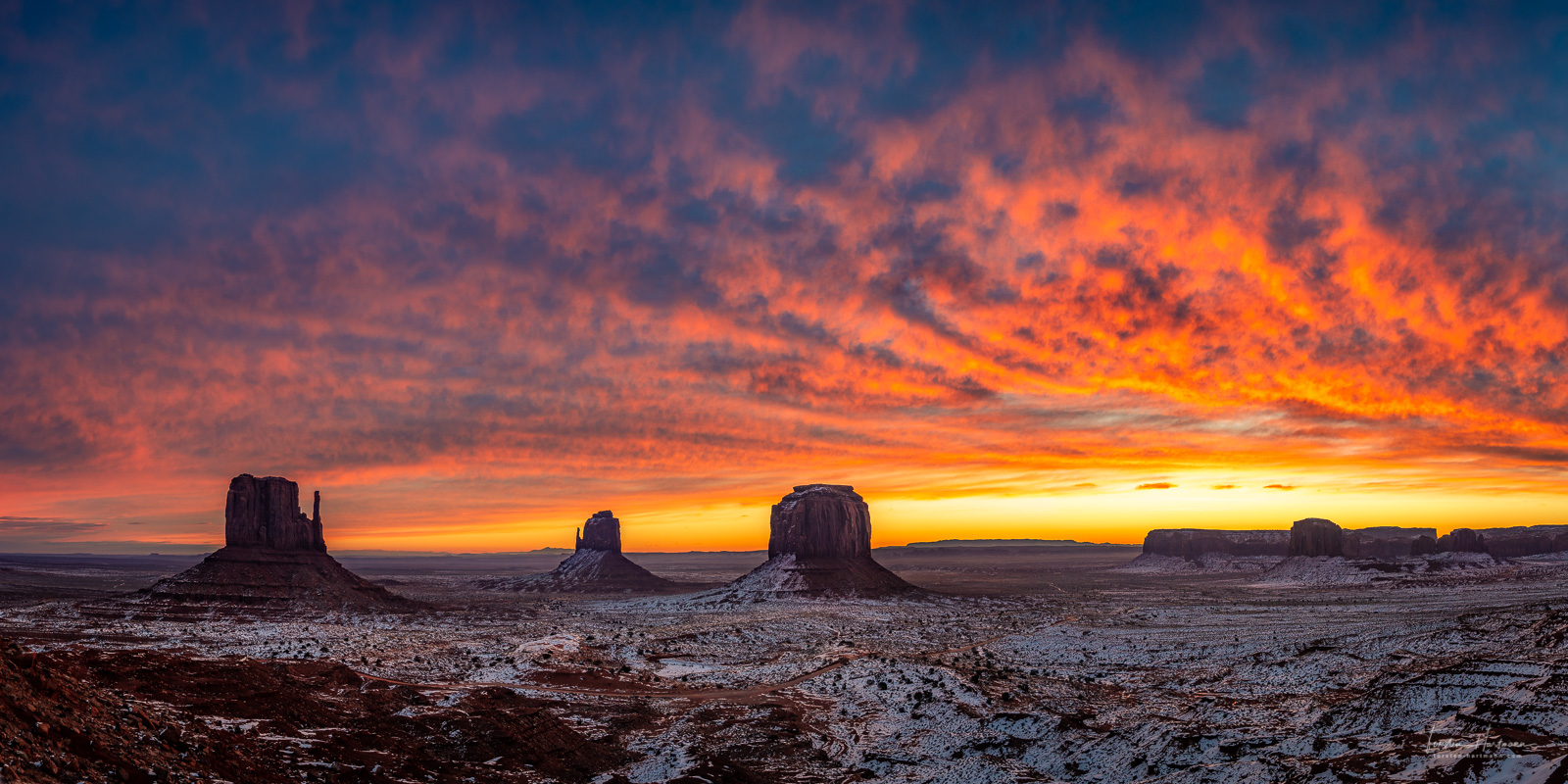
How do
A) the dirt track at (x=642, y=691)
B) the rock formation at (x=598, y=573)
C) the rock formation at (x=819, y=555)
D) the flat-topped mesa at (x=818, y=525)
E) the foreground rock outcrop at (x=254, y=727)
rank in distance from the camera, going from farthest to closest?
the rock formation at (x=598, y=573) < the flat-topped mesa at (x=818, y=525) < the rock formation at (x=819, y=555) < the dirt track at (x=642, y=691) < the foreground rock outcrop at (x=254, y=727)

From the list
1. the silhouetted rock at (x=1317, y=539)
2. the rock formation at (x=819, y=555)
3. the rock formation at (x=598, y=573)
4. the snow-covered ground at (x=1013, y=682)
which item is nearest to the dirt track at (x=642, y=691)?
the snow-covered ground at (x=1013, y=682)

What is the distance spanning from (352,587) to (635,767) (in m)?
69.4

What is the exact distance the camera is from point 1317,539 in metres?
141

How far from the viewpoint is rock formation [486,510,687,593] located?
5037 inches

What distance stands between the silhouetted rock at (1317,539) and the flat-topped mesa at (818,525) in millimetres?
88547

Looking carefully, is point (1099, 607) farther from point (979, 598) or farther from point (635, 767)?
point (635, 767)

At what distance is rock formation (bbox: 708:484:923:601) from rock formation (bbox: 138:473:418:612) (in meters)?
38.9

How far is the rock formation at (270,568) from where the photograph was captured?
72562 millimetres

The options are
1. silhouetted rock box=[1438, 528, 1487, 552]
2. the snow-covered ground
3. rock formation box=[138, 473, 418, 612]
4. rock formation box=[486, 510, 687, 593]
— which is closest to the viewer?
the snow-covered ground

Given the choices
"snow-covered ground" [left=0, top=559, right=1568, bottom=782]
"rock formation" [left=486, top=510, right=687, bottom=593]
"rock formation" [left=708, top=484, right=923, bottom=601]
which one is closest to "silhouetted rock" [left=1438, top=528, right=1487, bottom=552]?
"snow-covered ground" [left=0, top=559, right=1568, bottom=782]

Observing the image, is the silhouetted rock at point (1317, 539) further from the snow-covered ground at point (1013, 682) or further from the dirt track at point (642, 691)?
the dirt track at point (642, 691)

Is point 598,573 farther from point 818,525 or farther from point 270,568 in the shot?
point 270,568

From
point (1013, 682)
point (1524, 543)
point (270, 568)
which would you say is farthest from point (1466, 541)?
point (270, 568)

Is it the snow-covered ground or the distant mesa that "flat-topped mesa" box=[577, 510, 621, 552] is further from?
the distant mesa
